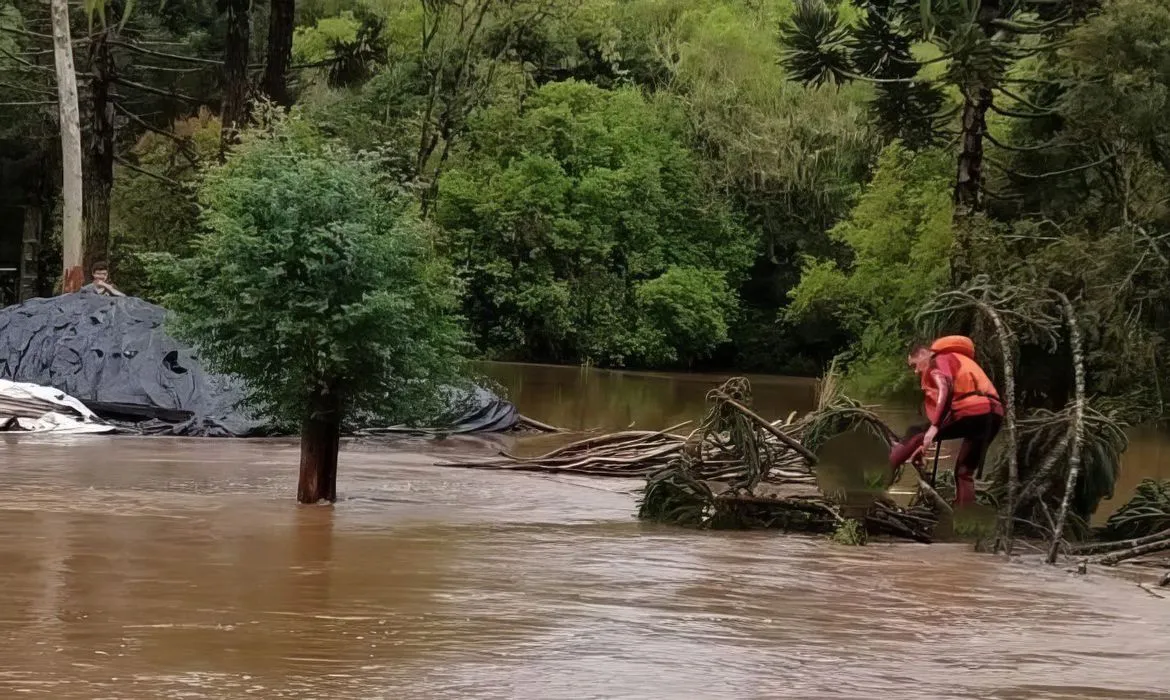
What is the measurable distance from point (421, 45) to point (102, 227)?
16275mm

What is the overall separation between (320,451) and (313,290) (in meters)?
1.75

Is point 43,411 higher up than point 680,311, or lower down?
lower down

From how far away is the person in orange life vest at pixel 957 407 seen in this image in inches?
520

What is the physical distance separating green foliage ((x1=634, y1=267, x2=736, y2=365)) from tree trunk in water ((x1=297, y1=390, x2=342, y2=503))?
1476 inches

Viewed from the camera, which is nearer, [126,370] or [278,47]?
[126,370]

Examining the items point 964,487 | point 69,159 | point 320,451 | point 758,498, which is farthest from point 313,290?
point 69,159

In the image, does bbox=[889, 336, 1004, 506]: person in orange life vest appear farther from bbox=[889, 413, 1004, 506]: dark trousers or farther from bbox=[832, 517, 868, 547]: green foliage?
bbox=[832, 517, 868, 547]: green foliage

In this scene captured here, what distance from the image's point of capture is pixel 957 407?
13.3 metres

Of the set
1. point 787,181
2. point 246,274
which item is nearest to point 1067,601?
point 246,274

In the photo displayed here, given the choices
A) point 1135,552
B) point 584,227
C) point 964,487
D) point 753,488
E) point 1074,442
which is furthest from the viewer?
point 584,227

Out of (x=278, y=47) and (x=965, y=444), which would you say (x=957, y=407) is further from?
(x=278, y=47)

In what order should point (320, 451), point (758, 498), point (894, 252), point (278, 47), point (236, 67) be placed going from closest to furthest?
1. point (758, 498)
2. point (320, 451)
3. point (278, 47)
4. point (236, 67)
5. point (894, 252)

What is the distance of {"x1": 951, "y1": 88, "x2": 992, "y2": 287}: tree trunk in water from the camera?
2389cm

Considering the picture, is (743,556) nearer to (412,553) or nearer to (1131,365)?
(412,553)
